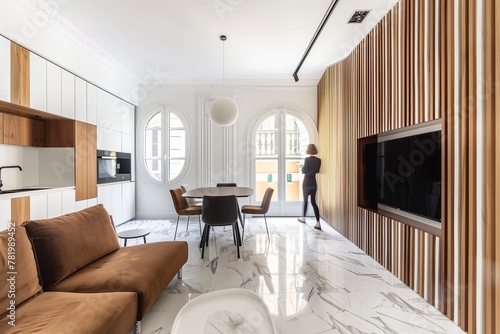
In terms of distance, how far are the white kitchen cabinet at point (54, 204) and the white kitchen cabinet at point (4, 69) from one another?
1232 millimetres

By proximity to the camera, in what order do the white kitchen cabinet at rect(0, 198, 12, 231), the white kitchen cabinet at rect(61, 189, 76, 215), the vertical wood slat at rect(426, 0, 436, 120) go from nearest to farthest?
the vertical wood slat at rect(426, 0, 436, 120) < the white kitchen cabinet at rect(0, 198, 12, 231) < the white kitchen cabinet at rect(61, 189, 76, 215)

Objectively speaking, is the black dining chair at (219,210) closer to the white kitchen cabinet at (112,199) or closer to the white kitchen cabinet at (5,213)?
the white kitchen cabinet at (5,213)

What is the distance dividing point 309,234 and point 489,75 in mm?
3067

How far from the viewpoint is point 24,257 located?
137 centimetres

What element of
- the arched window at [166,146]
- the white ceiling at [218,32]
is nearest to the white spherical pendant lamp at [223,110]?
the white ceiling at [218,32]

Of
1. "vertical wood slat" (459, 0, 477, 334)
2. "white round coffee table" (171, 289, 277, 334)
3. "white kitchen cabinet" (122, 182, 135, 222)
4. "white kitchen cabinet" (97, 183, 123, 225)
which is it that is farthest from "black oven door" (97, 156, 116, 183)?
"vertical wood slat" (459, 0, 477, 334)

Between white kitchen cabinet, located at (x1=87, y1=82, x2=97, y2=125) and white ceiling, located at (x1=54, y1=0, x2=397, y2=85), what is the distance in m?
0.70

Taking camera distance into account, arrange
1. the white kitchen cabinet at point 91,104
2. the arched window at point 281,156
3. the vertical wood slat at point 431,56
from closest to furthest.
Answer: the vertical wood slat at point 431,56 < the white kitchen cabinet at point 91,104 < the arched window at point 281,156

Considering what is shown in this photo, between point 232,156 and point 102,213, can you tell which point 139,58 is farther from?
point 102,213

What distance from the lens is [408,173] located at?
90.2 inches

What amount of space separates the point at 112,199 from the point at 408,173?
4.72m

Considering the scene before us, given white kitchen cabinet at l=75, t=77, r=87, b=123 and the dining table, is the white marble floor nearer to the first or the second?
the dining table

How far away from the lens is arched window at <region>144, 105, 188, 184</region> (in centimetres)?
505

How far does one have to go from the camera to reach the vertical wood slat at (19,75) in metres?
2.39
